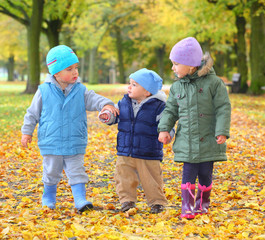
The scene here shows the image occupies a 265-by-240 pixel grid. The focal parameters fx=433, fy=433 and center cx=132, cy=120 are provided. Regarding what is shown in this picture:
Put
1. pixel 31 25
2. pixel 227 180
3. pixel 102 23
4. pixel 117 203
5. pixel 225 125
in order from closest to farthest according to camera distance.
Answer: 1. pixel 225 125
2. pixel 117 203
3. pixel 227 180
4. pixel 31 25
5. pixel 102 23

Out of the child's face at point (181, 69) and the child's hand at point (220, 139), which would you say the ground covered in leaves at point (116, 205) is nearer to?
the child's hand at point (220, 139)

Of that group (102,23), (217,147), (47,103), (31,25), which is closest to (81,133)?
(47,103)

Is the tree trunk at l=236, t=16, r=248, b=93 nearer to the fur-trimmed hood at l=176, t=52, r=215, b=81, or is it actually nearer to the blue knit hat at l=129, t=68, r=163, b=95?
the blue knit hat at l=129, t=68, r=163, b=95

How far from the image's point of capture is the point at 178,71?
425 centimetres

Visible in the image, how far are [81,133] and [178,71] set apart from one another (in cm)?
117

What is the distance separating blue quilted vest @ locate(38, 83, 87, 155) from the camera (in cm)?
438

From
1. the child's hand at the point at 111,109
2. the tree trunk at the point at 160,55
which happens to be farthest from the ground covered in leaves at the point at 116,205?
the tree trunk at the point at 160,55

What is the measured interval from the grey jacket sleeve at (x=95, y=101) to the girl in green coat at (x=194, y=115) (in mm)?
648

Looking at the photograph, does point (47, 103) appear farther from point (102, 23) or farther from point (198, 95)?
point (102, 23)

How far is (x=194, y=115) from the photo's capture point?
4.14 m

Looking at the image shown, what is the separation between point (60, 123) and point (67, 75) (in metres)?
0.50

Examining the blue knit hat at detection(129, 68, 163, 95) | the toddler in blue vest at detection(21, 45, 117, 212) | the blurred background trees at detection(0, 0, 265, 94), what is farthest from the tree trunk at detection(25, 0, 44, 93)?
the blue knit hat at detection(129, 68, 163, 95)

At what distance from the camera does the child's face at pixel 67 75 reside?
4457 millimetres

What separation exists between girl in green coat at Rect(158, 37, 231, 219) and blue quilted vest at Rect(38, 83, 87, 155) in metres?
0.86
